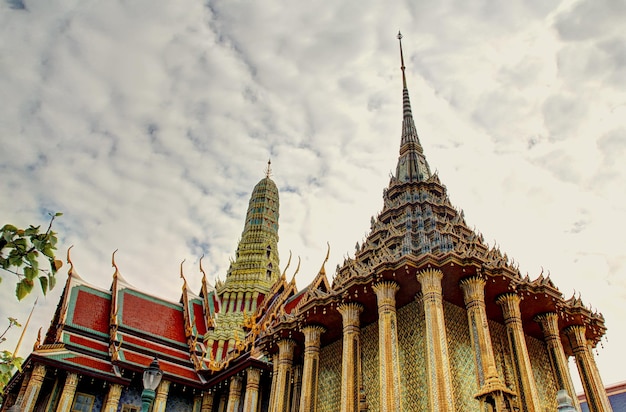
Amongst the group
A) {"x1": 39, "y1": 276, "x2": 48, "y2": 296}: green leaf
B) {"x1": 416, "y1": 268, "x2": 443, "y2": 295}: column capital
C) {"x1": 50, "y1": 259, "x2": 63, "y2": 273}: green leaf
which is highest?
{"x1": 416, "y1": 268, "x2": 443, "y2": 295}: column capital

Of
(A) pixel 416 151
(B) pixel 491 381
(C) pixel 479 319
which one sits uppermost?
(A) pixel 416 151

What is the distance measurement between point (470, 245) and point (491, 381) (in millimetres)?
5182

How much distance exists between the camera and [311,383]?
14008 millimetres

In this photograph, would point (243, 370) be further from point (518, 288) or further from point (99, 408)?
point (518, 288)

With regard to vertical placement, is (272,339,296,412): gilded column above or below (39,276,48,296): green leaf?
above

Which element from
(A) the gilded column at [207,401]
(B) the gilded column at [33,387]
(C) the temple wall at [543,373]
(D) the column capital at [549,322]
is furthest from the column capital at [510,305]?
(B) the gilded column at [33,387]

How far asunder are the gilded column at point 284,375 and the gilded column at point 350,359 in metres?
1.64

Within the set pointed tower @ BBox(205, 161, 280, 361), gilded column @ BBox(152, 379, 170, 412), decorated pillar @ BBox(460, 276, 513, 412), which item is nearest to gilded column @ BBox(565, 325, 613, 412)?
decorated pillar @ BBox(460, 276, 513, 412)

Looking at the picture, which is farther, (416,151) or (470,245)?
(416,151)

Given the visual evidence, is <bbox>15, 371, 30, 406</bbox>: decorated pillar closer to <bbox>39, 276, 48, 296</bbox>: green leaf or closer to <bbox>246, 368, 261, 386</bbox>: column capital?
<bbox>246, 368, 261, 386</bbox>: column capital

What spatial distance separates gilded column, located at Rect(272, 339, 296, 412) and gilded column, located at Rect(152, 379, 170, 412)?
7025mm

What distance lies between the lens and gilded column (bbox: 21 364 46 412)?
57.6 ft

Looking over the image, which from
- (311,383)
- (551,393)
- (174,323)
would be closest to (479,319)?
(551,393)

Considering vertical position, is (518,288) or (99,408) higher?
(518,288)
